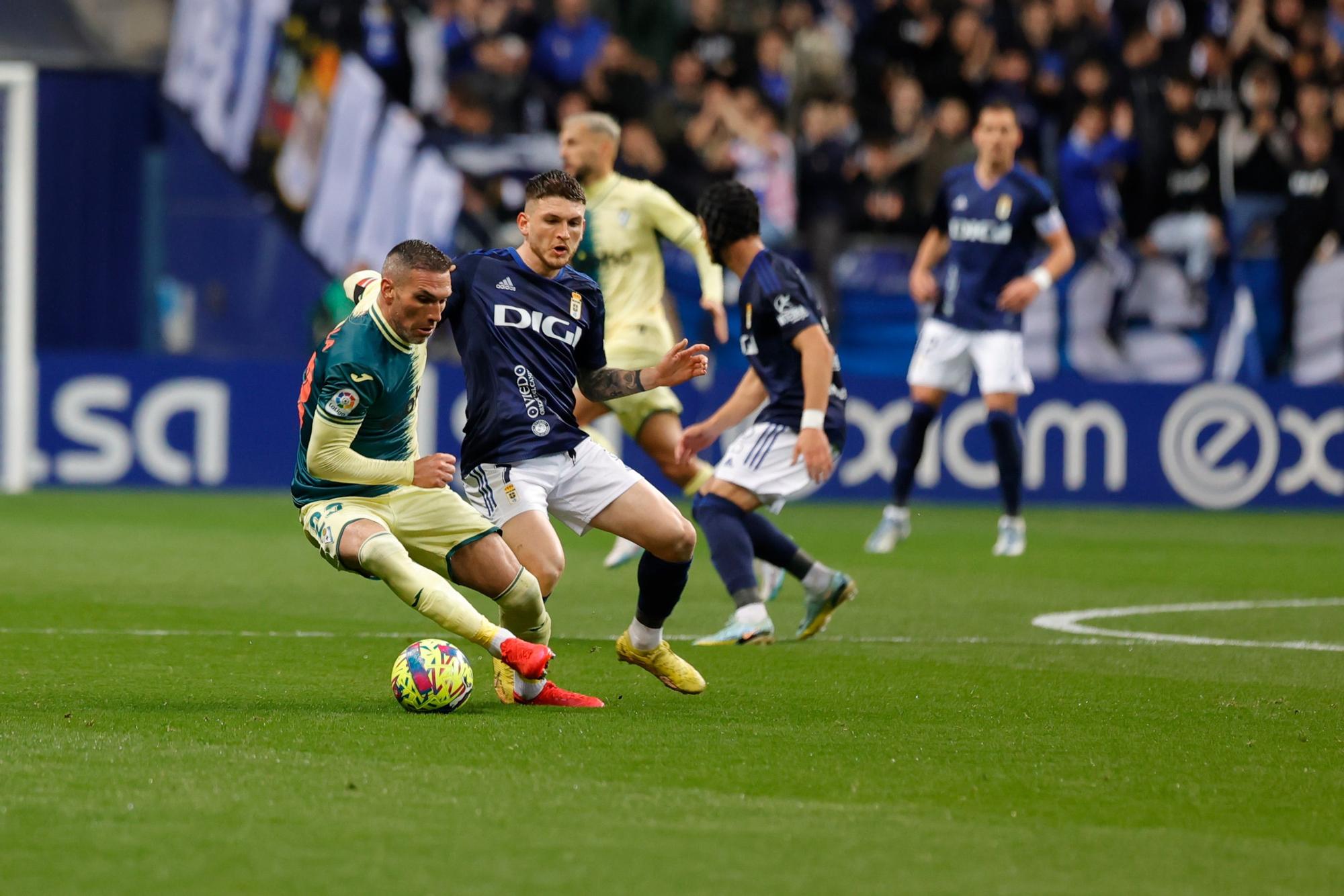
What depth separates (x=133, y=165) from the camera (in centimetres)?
1916

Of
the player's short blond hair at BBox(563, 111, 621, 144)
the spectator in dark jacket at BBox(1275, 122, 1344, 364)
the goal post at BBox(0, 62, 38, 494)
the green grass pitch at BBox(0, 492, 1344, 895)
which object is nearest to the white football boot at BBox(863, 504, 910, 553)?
the green grass pitch at BBox(0, 492, 1344, 895)

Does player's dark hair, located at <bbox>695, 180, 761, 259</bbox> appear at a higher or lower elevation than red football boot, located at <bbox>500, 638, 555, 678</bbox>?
higher

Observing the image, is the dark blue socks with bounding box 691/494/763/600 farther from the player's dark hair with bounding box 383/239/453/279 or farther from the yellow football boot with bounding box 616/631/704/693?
the player's dark hair with bounding box 383/239/453/279

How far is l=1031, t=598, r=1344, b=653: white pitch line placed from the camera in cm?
798

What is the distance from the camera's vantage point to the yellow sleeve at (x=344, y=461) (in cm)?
600

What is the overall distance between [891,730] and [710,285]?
413 centimetres

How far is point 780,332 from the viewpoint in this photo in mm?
7906

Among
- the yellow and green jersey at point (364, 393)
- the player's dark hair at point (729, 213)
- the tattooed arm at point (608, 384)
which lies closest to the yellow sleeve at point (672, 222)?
the player's dark hair at point (729, 213)

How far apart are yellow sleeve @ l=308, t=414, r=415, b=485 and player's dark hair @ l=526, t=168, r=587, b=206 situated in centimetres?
105

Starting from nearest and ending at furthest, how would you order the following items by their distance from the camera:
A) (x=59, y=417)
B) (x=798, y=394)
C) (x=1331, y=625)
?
(x=798, y=394)
(x=1331, y=625)
(x=59, y=417)

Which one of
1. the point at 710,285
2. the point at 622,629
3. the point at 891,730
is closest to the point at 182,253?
the point at 710,285

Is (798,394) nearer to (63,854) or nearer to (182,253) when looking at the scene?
(63,854)

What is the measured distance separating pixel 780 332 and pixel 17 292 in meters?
9.66

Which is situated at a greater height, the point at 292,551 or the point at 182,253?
the point at 182,253
